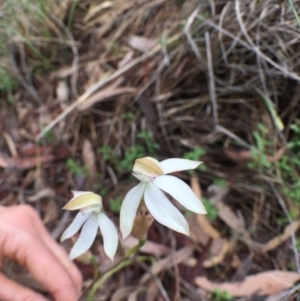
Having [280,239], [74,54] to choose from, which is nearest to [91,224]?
[280,239]

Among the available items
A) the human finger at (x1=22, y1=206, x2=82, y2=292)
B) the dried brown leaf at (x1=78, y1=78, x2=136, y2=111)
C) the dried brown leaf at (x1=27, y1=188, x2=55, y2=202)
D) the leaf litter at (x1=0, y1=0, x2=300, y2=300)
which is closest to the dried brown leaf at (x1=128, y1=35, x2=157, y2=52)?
the leaf litter at (x1=0, y1=0, x2=300, y2=300)

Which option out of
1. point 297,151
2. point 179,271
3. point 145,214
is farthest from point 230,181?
point 145,214

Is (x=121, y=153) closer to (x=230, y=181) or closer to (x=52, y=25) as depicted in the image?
(x=230, y=181)

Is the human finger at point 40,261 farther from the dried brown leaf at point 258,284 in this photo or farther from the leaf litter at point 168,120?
the dried brown leaf at point 258,284

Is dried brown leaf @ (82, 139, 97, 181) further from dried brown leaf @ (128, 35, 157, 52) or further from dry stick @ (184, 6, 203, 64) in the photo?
dry stick @ (184, 6, 203, 64)

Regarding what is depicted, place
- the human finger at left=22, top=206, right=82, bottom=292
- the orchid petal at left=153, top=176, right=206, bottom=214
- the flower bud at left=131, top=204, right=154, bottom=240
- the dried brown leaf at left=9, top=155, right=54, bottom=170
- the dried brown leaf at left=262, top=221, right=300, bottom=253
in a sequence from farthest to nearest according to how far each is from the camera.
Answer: the dried brown leaf at left=9, top=155, right=54, bottom=170 → the dried brown leaf at left=262, top=221, right=300, bottom=253 → the human finger at left=22, top=206, right=82, bottom=292 → the flower bud at left=131, top=204, right=154, bottom=240 → the orchid petal at left=153, top=176, right=206, bottom=214

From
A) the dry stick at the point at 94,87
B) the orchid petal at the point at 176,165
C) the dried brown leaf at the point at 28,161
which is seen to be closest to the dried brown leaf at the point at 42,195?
the dried brown leaf at the point at 28,161

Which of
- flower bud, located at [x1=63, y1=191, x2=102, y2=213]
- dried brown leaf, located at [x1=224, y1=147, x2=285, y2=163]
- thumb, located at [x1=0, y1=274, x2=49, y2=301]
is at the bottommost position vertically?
thumb, located at [x1=0, y1=274, x2=49, y2=301]

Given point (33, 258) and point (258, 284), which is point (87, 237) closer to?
point (33, 258)
